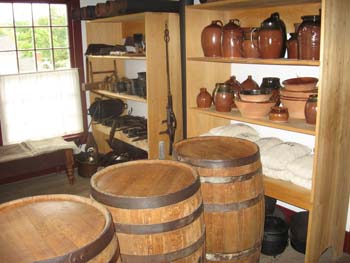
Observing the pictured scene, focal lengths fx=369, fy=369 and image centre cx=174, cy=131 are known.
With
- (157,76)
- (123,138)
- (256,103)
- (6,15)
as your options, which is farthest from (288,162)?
(6,15)

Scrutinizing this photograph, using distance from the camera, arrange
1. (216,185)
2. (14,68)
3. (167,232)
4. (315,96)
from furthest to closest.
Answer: (14,68)
(315,96)
(216,185)
(167,232)

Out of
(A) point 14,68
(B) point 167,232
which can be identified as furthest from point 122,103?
(B) point 167,232

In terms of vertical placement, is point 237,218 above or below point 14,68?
below

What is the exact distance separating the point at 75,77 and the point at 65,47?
346 millimetres

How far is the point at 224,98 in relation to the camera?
259 centimetres

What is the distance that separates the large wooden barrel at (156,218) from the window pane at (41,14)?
294 cm

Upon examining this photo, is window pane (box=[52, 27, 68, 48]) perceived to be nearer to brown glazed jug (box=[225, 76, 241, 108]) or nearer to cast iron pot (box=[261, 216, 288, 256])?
brown glazed jug (box=[225, 76, 241, 108])

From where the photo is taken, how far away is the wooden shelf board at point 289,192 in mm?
2104

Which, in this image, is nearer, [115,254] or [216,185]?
[115,254]

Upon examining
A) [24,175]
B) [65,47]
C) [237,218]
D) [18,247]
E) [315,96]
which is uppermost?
[65,47]

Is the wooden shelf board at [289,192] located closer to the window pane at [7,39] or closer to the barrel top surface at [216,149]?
the barrel top surface at [216,149]

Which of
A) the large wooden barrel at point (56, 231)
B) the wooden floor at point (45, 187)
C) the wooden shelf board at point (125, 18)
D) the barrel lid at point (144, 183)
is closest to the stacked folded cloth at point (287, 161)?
the barrel lid at point (144, 183)

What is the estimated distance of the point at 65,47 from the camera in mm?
4133

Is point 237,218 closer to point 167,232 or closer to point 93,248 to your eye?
point 167,232
